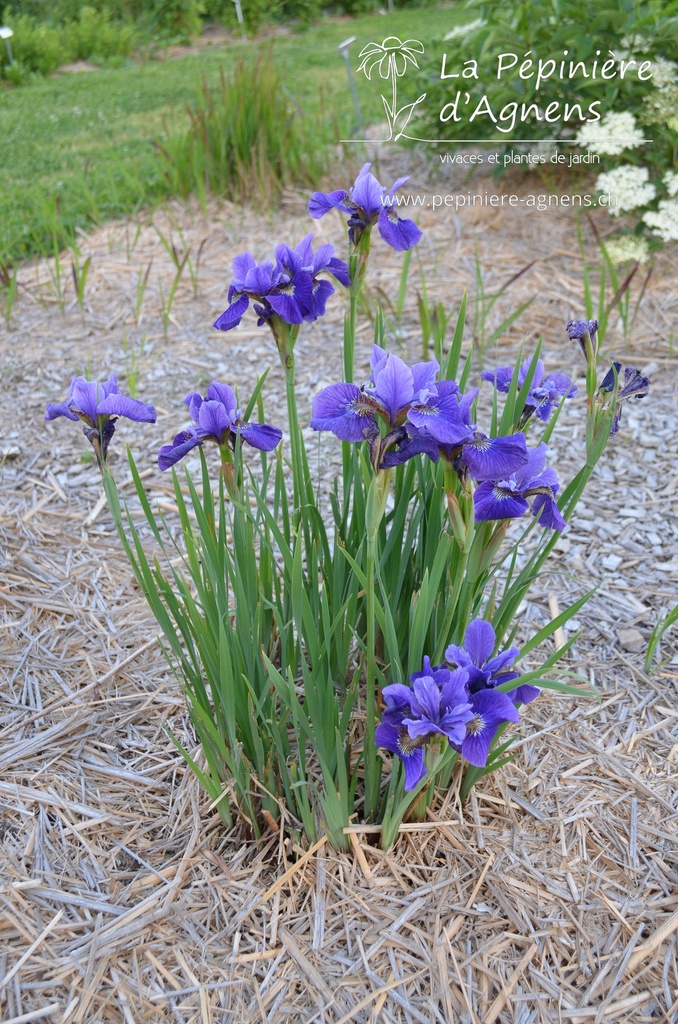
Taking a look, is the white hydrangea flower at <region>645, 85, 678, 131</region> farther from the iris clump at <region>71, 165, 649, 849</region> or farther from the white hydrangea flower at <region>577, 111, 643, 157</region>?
the iris clump at <region>71, 165, 649, 849</region>

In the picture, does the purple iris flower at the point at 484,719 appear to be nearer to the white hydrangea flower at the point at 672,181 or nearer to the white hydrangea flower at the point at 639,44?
the white hydrangea flower at the point at 672,181

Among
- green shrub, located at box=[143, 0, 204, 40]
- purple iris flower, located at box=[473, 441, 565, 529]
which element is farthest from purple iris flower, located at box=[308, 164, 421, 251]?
green shrub, located at box=[143, 0, 204, 40]

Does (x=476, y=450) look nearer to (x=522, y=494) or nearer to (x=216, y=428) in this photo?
(x=522, y=494)

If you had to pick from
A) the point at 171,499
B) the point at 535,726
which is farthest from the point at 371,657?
the point at 171,499

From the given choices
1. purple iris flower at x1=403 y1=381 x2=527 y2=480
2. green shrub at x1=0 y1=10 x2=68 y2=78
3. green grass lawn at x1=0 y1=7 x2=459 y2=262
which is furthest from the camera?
green shrub at x1=0 y1=10 x2=68 y2=78

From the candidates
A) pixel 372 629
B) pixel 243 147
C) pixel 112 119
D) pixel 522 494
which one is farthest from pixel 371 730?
pixel 112 119

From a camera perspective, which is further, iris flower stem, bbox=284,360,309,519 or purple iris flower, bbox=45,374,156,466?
iris flower stem, bbox=284,360,309,519
